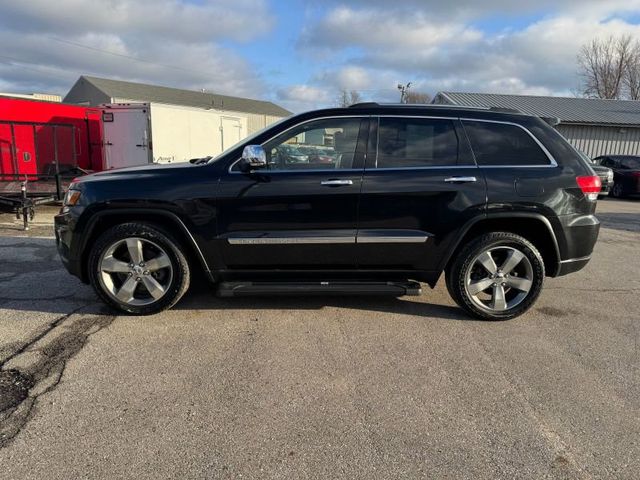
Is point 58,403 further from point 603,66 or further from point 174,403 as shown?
point 603,66

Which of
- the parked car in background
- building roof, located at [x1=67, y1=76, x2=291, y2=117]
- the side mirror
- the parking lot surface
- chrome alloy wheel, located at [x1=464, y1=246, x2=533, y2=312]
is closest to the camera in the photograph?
the parking lot surface

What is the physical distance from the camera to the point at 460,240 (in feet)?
13.3

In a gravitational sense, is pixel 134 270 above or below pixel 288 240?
below

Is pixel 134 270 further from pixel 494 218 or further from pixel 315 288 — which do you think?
pixel 494 218

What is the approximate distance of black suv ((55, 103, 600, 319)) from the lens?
3965 mm

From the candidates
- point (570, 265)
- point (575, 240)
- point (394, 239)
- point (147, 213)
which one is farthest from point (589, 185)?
point (147, 213)

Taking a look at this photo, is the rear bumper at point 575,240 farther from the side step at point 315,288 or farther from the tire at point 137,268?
the tire at point 137,268

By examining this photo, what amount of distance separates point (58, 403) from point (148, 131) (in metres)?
10.3

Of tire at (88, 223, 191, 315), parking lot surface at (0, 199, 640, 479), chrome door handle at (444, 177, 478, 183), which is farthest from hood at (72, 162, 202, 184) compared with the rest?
chrome door handle at (444, 177, 478, 183)

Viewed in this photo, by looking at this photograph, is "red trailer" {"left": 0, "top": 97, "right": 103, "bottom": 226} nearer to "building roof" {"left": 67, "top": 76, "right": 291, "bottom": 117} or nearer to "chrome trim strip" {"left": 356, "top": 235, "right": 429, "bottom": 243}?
"chrome trim strip" {"left": 356, "top": 235, "right": 429, "bottom": 243}

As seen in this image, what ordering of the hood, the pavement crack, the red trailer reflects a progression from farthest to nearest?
the red trailer
the hood
the pavement crack

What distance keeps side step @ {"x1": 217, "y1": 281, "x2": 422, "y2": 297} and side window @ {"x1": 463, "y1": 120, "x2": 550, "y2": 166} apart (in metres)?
1.33

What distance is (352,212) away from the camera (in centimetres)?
398

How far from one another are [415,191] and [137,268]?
256 centimetres
